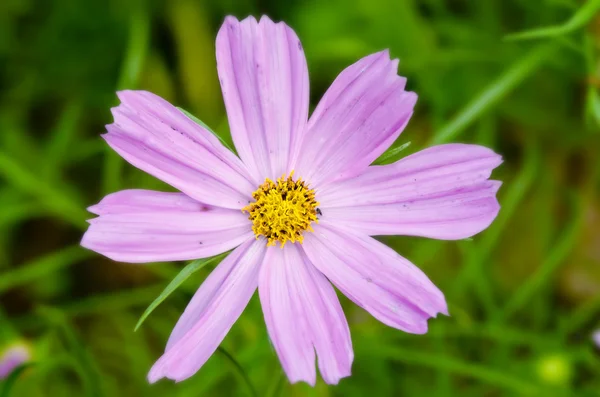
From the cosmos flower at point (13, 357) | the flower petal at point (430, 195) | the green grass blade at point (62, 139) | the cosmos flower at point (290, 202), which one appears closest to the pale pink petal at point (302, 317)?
the cosmos flower at point (290, 202)

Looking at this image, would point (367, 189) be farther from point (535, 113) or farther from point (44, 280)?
point (44, 280)

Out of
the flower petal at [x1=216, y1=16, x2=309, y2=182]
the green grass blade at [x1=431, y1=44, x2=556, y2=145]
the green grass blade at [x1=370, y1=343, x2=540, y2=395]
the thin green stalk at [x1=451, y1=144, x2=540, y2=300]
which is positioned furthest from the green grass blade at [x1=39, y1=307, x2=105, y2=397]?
the thin green stalk at [x1=451, y1=144, x2=540, y2=300]

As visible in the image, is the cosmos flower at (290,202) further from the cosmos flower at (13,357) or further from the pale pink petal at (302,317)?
the cosmos flower at (13,357)

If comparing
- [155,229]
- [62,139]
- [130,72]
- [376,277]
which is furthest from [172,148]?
[62,139]

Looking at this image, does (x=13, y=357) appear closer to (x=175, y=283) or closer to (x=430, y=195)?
(x=175, y=283)


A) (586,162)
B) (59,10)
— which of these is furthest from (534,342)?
(59,10)

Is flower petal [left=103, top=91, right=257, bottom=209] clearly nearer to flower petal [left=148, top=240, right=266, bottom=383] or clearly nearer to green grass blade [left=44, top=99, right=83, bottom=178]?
flower petal [left=148, top=240, right=266, bottom=383]
